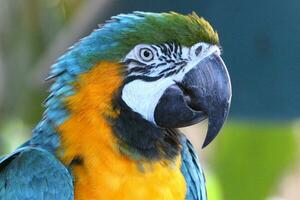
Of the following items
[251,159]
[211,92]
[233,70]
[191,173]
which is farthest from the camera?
[251,159]

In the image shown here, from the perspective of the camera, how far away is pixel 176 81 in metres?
2.08

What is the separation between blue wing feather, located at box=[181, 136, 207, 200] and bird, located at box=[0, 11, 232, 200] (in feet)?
0.25

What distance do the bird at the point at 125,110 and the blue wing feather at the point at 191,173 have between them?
0.08 metres

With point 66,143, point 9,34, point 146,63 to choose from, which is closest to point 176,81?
point 146,63

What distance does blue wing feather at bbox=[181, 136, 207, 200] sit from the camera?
87.2 inches

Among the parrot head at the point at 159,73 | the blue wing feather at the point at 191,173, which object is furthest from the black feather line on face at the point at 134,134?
the blue wing feather at the point at 191,173

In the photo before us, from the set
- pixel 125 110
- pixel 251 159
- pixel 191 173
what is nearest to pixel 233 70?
pixel 191 173

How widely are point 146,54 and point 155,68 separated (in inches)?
1.4

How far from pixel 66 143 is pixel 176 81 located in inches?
10.8

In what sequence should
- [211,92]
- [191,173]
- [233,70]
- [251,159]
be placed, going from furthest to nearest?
[251,159] → [233,70] → [191,173] → [211,92]

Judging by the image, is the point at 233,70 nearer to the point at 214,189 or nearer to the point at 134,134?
the point at 134,134

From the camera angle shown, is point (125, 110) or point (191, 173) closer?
point (125, 110)

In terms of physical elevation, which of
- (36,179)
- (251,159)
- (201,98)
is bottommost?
(251,159)

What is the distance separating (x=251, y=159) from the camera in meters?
3.03
